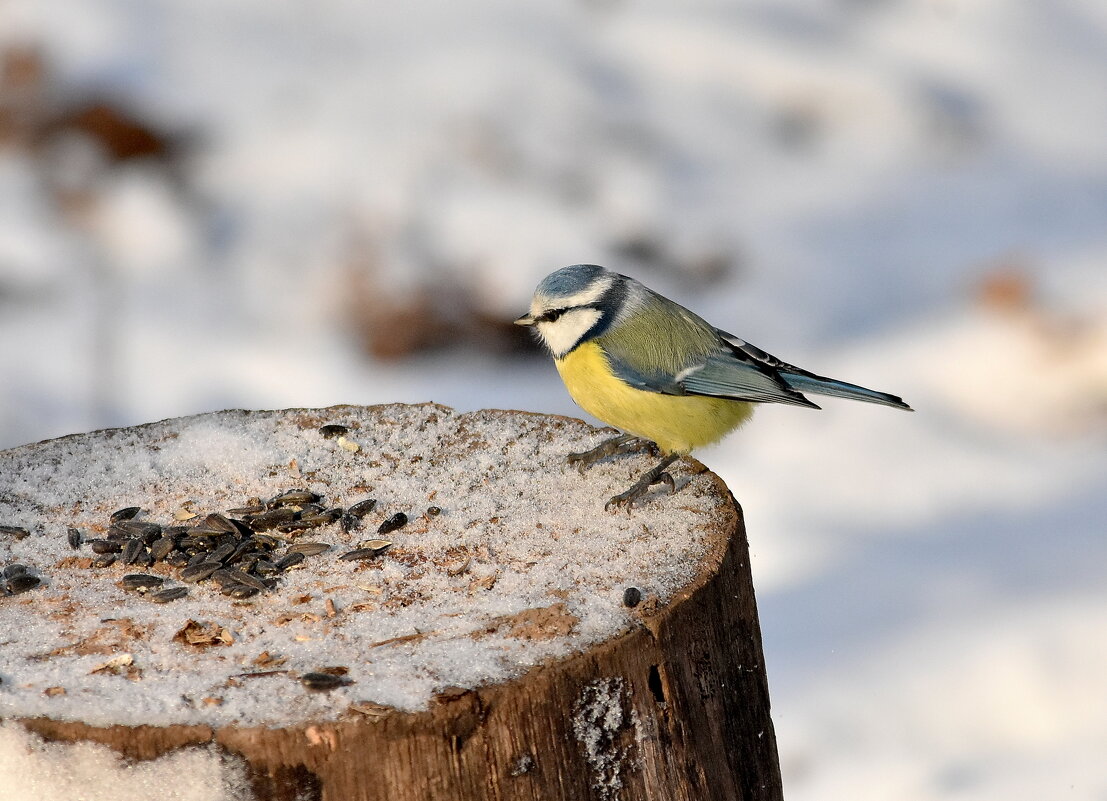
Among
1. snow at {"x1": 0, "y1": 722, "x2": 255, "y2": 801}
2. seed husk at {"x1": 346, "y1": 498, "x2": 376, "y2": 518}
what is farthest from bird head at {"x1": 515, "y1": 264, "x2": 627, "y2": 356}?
snow at {"x1": 0, "y1": 722, "x2": 255, "y2": 801}

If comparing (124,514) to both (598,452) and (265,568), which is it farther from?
(598,452)

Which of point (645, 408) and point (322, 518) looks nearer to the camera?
point (322, 518)

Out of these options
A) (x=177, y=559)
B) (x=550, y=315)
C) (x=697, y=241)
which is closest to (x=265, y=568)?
(x=177, y=559)

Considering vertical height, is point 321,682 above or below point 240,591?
below

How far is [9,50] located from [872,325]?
3.68 m

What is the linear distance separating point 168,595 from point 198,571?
2.7 inches

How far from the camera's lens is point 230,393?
14.3ft

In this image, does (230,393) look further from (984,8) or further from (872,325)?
(984,8)

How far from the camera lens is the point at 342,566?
1896 millimetres

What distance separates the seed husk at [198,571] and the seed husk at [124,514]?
23 centimetres

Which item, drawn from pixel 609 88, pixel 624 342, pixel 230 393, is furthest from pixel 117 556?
pixel 609 88

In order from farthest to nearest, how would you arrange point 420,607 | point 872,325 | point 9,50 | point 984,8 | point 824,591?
point 984,8, point 9,50, point 872,325, point 824,591, point 420,607

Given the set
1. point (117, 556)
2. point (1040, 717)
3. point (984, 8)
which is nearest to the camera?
point (117, 556)

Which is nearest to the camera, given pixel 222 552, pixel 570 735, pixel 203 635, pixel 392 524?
pixel 570 735
